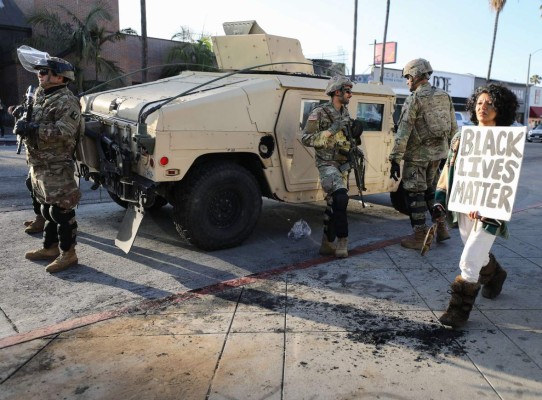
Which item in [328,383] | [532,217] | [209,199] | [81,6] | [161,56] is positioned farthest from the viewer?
[161,56]

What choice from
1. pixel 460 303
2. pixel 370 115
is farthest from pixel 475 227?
pixel 370 115

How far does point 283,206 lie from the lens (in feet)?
24.8

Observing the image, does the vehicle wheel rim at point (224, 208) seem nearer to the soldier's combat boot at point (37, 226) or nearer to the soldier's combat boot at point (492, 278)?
the soldier's combat boot at point (37, 226)

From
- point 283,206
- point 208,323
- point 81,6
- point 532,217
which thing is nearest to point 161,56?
point 81,6

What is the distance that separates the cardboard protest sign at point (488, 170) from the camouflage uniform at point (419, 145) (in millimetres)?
1717

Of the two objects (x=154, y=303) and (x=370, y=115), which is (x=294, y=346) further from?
(x=370, y=115)

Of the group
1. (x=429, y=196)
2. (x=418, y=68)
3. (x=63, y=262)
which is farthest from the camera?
(x=429, y=196)

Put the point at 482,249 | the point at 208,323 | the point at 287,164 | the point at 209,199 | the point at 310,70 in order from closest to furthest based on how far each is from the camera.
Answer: the point at 482,249
the point at 208,323
the point at 209,199
the point at 287,164
the point at 310,70

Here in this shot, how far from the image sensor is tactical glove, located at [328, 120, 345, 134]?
192 inches

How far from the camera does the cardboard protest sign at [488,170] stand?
310cm

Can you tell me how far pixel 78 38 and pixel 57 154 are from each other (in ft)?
60.1

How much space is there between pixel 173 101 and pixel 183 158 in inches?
22.0

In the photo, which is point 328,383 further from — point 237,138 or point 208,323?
point 237,138

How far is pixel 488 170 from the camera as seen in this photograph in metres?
3.24
